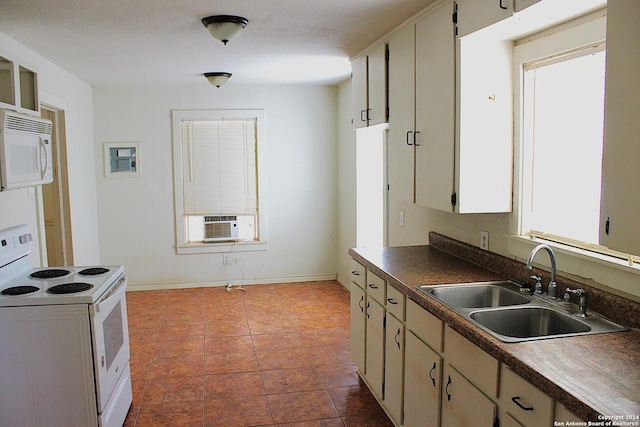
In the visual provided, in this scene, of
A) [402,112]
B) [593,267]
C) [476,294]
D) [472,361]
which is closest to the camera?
[472,361]

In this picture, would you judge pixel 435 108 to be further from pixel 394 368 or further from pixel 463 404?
pixel 463 404

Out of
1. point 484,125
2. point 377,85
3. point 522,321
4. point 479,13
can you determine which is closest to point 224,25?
point 377,85

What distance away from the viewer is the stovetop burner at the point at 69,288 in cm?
262

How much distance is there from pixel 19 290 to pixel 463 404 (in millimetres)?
2218

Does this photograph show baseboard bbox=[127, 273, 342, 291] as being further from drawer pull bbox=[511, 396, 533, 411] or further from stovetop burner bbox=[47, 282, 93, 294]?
drawer pull bbox=[511, 396, 533, 411]

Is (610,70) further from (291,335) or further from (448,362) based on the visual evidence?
(291,335)

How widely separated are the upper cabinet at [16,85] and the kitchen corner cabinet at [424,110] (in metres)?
2.21

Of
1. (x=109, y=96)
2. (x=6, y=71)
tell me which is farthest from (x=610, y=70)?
(x=109, y=96)

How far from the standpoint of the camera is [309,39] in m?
3.66

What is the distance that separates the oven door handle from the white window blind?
285cm

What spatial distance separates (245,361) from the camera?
3.88 m

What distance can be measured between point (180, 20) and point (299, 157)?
3.10 metres

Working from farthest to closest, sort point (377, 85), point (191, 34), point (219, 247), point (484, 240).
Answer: point (219, 247) < point (377, 85) < point (191, 34) < point (484, 240)

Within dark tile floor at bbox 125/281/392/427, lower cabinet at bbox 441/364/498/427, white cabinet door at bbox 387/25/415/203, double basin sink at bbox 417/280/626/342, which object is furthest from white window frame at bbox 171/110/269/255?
lower cabinet at bbox 441/364/498/427
